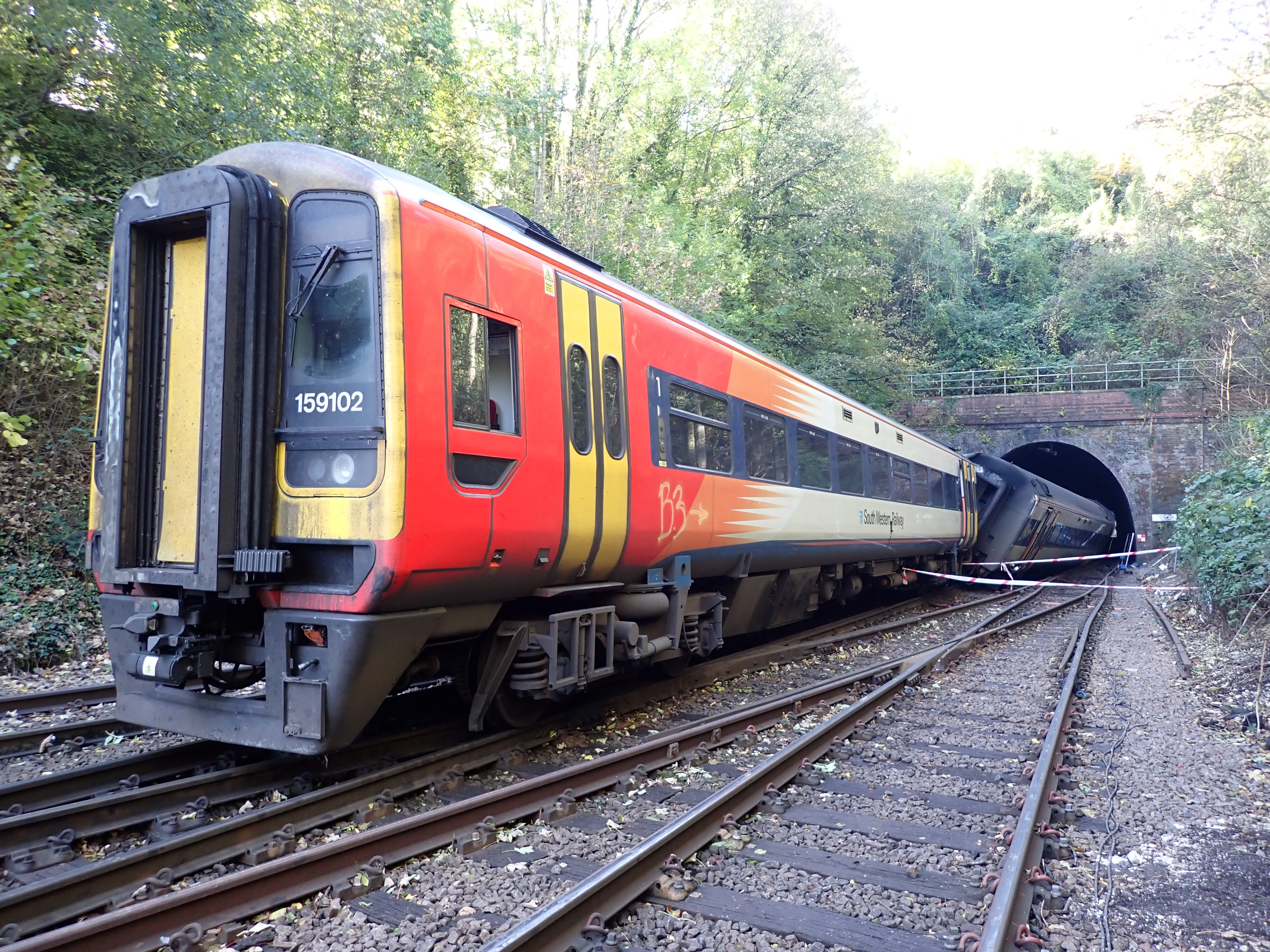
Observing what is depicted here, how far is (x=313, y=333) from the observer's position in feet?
14.0

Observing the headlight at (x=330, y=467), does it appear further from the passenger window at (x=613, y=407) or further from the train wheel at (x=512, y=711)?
the passenger window at (x=613, y=407)

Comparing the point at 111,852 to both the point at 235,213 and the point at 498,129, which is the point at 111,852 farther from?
the point at 498,129

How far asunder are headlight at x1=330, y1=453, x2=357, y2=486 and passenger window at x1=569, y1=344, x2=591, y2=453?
1.56 metres

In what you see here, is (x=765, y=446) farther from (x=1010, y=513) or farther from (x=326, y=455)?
(x=1010, y=513)

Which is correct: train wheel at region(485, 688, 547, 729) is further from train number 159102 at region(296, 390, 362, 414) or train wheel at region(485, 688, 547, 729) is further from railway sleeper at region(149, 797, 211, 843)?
train number 159102 at region(296, 390, 362, 414)

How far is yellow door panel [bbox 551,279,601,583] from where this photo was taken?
5.17 meters

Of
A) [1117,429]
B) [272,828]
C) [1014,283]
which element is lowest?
[272,828]

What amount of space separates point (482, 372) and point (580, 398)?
98cm

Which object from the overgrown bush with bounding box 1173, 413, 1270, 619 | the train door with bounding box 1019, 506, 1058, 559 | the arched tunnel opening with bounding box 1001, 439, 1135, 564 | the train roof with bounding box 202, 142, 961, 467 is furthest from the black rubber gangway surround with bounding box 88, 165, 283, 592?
the arched tunnel opening with bounding box 1001, 439, 1135, 564

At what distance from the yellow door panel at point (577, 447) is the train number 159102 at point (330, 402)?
144 centimetres

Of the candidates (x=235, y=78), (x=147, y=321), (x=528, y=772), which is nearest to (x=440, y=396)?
(x=147, y=321)

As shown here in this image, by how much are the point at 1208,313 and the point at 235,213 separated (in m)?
26.0

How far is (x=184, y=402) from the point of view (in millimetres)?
4242

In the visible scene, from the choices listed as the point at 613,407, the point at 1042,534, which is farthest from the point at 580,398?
the point at 1042,534
